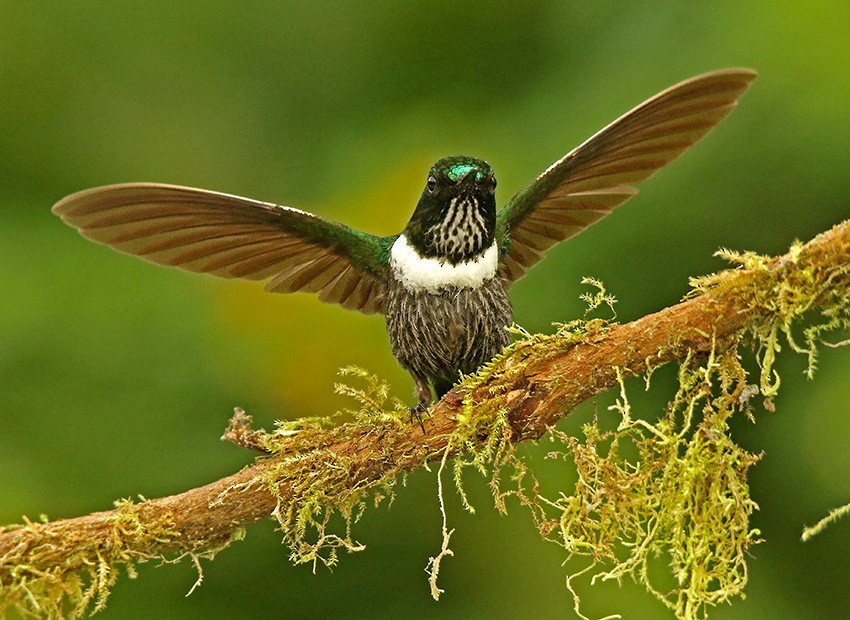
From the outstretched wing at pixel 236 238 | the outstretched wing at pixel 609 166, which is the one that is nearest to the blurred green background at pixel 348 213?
the outstretched wing at pixel 609 166

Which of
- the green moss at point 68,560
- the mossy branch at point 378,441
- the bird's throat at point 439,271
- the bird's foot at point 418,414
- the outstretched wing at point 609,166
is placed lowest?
the green moss at point 68,560

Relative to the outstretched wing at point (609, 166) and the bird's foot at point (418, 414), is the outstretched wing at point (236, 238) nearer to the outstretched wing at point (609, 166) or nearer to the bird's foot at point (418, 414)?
the outstretched wing at point (609, 166)

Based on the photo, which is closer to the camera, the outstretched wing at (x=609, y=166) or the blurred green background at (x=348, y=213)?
the outstretched wing at (x=609, y=166)

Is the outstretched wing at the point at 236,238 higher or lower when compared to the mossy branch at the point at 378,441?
higher

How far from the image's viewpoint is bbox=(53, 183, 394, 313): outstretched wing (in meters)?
2.75

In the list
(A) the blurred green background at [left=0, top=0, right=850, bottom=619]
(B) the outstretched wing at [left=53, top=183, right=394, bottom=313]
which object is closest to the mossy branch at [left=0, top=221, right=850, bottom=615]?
(B) the outstretched wing at [left=53, top=183, right=394, bottom=313]

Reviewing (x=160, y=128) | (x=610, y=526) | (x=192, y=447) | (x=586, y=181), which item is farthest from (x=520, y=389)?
(x=160, y=128)

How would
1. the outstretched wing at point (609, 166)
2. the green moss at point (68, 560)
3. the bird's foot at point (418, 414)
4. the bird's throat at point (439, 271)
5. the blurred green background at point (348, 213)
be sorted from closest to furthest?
the green moss at point (68, 560) < the bird's foot at point (418, 414) < the outstretched wing at point (609, 166) < the bird's throat at point (439, 271) < the blurred green background at point (348, 213)

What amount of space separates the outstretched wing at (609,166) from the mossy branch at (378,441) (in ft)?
2.23

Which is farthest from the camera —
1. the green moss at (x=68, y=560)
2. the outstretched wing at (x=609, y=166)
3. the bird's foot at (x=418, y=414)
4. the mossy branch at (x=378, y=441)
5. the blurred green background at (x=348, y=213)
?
the blurred green background at (x=348, y=213)

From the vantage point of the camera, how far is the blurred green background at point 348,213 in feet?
12.1

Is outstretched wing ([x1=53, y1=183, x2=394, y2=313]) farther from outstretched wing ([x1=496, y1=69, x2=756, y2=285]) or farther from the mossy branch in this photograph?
the mossy branch

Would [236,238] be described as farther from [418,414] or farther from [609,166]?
[609,166]

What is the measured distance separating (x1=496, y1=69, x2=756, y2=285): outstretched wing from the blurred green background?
0.65m
